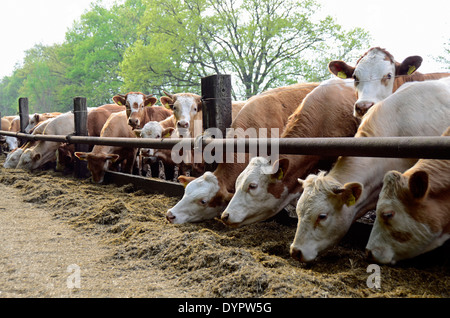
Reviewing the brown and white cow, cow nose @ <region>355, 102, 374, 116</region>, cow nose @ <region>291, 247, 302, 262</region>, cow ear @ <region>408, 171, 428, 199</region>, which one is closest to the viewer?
cow ear @ <region>408, 171, 428, 199</region>

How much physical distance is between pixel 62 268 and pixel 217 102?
223 centimetres

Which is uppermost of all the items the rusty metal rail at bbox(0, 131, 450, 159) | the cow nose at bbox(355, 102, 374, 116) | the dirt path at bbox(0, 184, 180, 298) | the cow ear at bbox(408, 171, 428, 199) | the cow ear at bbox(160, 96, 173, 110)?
the cow ear at bbox(160, 96, 173, 110)

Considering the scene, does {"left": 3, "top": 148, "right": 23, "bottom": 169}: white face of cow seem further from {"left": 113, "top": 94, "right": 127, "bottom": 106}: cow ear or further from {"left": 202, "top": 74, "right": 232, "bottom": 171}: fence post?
{"left": 202, "top": 74, "right": 232, "bottom": 171}: fence post

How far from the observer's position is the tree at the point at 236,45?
75.4ft

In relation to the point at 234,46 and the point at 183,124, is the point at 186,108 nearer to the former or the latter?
the point at 183,124

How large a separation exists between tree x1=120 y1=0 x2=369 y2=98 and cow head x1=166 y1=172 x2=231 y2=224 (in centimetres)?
2011

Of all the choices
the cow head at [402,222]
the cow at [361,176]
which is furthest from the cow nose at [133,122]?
the cow head at [402,222]

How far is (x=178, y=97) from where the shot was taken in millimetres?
6625

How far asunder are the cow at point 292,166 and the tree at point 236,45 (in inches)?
776

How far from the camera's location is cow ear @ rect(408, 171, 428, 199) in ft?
7.61

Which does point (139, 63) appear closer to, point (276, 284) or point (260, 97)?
point (260, 97)

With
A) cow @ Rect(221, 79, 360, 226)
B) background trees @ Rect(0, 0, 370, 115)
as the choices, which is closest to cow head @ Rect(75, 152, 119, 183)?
cow @ Rect(221, 79, 360, 226)

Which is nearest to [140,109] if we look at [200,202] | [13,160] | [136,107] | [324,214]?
[136,107]
